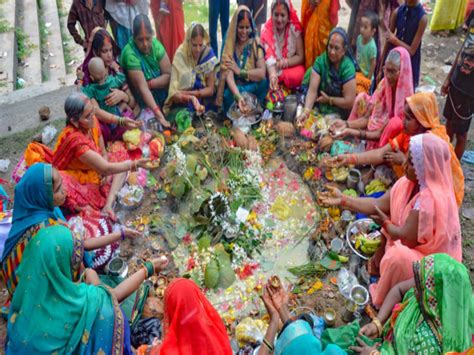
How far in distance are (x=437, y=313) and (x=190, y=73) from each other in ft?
13.5

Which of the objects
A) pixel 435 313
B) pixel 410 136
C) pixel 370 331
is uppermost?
pixel 410 136

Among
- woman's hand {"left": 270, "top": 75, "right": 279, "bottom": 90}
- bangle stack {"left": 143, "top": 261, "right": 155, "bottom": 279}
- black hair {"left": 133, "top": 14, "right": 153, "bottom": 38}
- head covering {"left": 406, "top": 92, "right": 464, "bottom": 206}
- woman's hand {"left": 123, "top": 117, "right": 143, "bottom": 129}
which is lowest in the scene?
bangle stack {"left": 143, "top": 261, "right": 155, "bottom": 279}

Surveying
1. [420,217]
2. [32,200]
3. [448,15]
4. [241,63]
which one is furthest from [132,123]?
[448,15]

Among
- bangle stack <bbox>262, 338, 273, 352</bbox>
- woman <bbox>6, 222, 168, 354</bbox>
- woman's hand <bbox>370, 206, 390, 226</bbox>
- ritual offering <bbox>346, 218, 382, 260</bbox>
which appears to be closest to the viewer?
woman <bbox>6, 222, 168, 354</bbox>

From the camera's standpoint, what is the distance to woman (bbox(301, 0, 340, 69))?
6.10 m

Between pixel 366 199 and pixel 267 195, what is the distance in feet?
4.06

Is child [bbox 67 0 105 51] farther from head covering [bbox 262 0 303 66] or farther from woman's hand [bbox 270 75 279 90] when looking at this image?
woman's hand [bbox 270 75 279 90]

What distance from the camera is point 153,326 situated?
11.8ft

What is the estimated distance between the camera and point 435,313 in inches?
113

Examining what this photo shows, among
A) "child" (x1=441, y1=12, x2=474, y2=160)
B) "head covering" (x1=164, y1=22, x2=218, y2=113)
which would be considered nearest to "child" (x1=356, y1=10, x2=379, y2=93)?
"child" (x1=441, y1=12, x2=474, y2=160)

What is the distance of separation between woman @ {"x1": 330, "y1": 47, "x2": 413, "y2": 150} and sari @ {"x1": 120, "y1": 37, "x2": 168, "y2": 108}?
2.39m

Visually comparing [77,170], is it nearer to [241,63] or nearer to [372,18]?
[241,63]

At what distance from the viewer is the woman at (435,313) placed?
2738 millimetres

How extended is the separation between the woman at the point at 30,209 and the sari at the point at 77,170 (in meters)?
0.77
